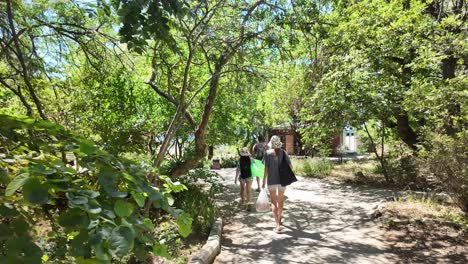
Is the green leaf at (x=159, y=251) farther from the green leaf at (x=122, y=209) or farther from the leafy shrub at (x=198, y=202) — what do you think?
the leafy shrub at (x=198, y=202)

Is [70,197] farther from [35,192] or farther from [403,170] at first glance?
[403,170]

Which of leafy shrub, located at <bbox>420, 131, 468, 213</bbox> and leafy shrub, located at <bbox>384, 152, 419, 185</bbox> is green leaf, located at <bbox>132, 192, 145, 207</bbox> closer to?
leafy shrub, located at <bbox>420, 131, 468, 213</bbox>

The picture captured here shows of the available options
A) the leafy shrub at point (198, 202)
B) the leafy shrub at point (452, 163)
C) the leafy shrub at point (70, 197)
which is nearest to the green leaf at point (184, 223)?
the leafy shrub at point (70, 197)

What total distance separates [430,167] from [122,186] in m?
7.40

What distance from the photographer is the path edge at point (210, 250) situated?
551 centimetres

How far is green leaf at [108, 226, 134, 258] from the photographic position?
3.87 feet

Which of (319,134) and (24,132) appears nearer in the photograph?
(24,132)

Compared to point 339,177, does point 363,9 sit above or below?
above

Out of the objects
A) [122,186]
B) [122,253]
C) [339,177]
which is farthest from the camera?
[339,177]

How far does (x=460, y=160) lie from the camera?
6.92 meters

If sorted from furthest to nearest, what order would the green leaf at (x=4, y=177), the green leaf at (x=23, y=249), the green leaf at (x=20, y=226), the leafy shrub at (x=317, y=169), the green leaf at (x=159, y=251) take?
the leafy shrub at (x=317, y=169), the green leaf at (x=159, y=251), the green leaf at (x=4, y=177), the green leaf at (x=20, y=226), the green leaf at (x=23, y=249)

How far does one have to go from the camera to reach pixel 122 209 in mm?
1354

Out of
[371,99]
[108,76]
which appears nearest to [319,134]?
[371,99]

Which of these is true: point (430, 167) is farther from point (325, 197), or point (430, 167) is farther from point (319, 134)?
point (319, 134)
